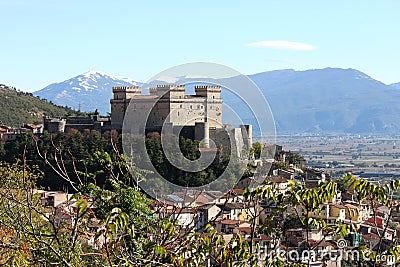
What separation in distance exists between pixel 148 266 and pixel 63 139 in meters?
20.9

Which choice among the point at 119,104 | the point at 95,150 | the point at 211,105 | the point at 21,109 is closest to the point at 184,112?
the point at 211,105

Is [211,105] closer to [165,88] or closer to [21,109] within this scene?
[165,88]

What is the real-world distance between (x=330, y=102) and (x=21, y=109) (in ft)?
355

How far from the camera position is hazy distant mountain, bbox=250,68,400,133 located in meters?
118

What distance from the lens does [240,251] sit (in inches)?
144

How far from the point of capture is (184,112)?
78.2ft

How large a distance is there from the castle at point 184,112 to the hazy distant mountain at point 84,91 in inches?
3075

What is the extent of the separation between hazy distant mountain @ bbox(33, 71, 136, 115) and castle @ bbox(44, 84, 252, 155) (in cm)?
7810

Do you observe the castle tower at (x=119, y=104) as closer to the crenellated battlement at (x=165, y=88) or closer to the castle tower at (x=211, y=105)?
the crenellated battlement at (x=165, y=88)

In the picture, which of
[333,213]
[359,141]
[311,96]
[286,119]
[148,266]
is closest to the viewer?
[148,266]

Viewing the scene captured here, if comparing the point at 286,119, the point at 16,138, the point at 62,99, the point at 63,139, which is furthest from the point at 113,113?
the point at 62,99

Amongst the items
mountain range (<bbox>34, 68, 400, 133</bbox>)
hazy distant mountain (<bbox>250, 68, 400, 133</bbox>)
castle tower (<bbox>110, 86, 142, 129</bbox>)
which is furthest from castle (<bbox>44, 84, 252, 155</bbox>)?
mountain range (<bbox>34, 68, 400, 133</bbox>)

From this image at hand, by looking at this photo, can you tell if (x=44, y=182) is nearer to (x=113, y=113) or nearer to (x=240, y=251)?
(x=113, y=113)

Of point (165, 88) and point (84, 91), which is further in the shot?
point (84, 91)
